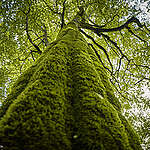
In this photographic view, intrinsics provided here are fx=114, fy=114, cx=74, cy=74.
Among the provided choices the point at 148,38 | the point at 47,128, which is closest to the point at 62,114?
the point at 47,128

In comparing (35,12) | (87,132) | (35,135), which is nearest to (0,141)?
(35,135)

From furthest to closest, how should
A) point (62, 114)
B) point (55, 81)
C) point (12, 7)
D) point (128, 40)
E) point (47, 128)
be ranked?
point (128, 40) → point (12, 7) → point (55, 81) → point (62, 114) → point (47, 128)

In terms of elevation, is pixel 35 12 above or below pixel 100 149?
above

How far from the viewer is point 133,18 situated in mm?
5848

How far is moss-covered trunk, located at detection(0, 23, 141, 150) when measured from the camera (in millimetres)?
1040

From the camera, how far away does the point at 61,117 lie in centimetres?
132

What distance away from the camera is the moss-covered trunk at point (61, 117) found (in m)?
1.04

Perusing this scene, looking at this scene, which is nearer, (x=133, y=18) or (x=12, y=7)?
(x=12, y=7)

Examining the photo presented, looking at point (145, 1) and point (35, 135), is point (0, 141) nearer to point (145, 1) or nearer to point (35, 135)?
point (35, 135)

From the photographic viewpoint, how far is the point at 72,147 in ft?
3.79

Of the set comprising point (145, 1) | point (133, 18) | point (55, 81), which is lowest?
point (55, 81)

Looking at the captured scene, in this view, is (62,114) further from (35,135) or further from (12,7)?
(12,7)

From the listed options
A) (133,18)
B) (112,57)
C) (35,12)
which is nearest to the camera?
(133,18)

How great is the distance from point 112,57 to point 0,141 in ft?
30.0
